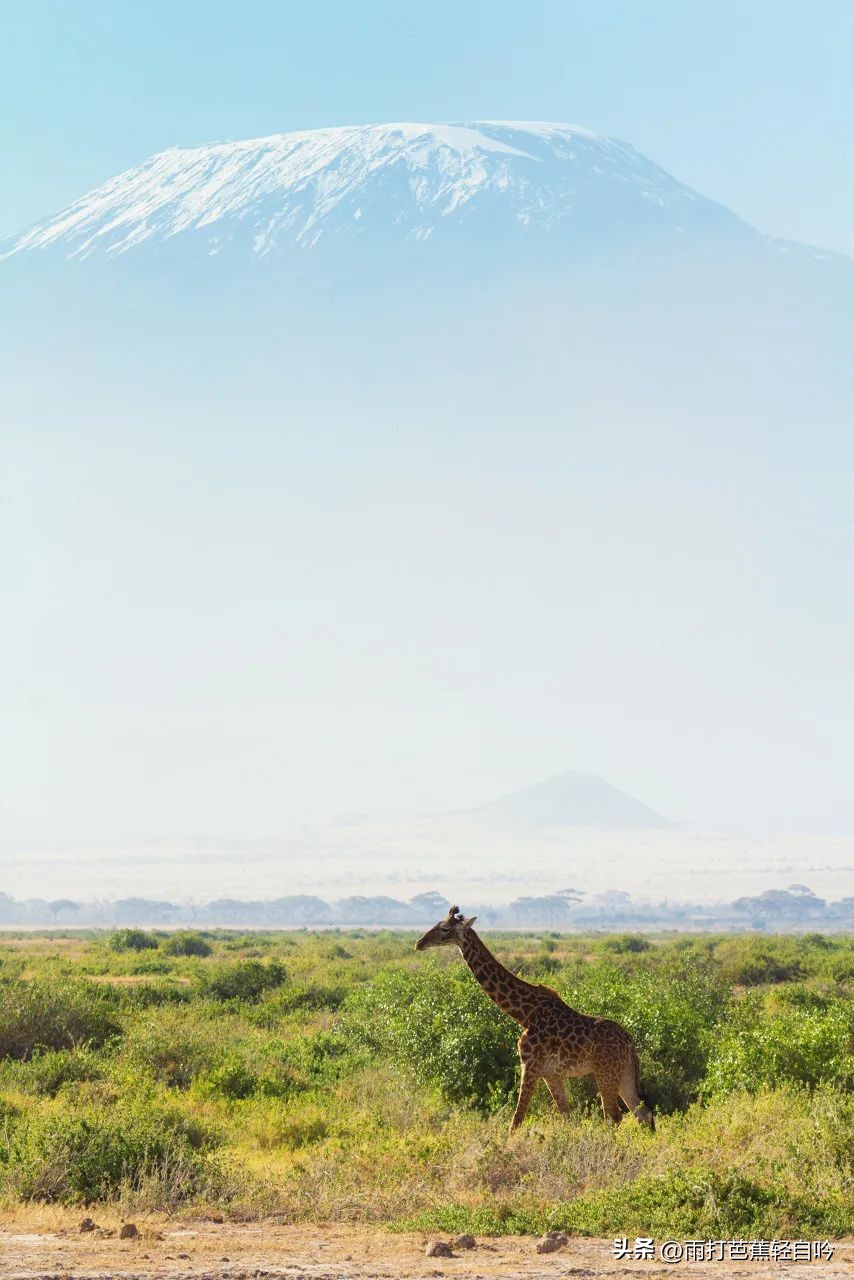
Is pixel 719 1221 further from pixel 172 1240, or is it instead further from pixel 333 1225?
pixel 172 1240

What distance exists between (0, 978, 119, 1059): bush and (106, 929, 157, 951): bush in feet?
138

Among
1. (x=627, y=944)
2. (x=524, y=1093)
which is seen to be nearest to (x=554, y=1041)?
(x=524, y=1093)

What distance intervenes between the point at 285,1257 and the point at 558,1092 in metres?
5.15

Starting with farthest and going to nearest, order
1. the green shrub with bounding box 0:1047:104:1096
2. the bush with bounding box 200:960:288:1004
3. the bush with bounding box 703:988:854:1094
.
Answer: the bush with bounding box 200:960:288:1004
the green shrub with bounding box 0:1047:104:1096
the bush with bounding box 703:988:854:1094

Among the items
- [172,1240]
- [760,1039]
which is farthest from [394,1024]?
[172,1240]

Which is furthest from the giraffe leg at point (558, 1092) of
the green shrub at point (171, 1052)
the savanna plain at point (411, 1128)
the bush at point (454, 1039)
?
the green shrub at point (171, 1052)

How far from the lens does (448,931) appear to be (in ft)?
53.2

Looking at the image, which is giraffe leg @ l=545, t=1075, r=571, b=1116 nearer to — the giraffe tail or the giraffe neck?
the giraffe neck

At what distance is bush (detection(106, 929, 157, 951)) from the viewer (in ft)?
223

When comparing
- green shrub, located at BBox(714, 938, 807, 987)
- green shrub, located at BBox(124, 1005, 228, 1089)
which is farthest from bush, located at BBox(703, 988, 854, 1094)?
green shrub, located at BBox(714, 938, 807, 987)

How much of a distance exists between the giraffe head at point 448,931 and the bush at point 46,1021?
31.2 ft

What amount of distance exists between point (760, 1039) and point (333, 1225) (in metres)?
7.36

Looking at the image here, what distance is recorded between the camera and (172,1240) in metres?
12.3
